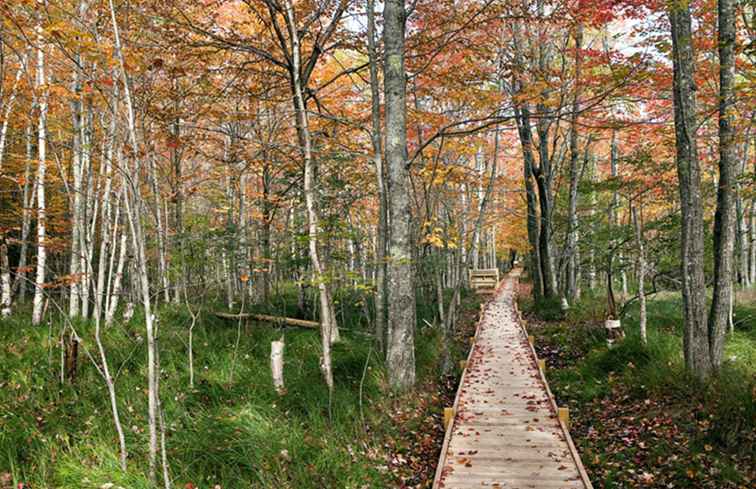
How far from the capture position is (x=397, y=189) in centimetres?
690

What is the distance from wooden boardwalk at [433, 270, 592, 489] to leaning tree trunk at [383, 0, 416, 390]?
3.63 feet

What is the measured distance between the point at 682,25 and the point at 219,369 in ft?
26.4

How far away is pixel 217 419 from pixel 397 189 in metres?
4.07

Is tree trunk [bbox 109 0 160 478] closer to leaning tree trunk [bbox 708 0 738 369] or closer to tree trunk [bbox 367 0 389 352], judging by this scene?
tree trunk [bbox 367 0 389 352]

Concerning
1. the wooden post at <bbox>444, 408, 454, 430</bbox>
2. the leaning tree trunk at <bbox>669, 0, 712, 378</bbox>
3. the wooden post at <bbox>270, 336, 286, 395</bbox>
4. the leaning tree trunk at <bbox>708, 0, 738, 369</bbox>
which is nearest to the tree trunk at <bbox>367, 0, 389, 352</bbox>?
the wooden post at <bbox>444, 408, 454, 430</bbox>

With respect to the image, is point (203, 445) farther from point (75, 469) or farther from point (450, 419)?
point (450, 419)

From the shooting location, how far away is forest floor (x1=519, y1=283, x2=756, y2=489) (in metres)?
4.86

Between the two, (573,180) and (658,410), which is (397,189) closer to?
(658,410)

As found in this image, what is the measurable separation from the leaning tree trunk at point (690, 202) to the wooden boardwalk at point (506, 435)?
83.8 inches

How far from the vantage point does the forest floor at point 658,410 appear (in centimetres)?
486

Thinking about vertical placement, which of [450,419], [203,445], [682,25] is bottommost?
[450,419]

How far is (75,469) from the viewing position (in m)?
3.71

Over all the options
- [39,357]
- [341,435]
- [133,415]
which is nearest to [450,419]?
[341,435]

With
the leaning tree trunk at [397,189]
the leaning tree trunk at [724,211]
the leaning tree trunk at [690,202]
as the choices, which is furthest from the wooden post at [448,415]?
the leaning tree trunk at [724,211]
